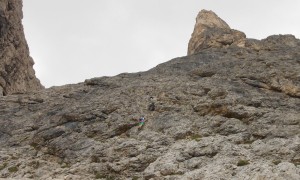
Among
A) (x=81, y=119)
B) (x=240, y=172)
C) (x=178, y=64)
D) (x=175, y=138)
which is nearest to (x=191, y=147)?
(x=175, y=138)

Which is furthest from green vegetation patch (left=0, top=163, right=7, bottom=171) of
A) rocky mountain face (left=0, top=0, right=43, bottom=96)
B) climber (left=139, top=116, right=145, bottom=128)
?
rocky mountain face (left=0, top=0, right=43, bottom=96)

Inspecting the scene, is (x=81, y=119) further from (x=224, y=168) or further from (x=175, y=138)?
(x=224, y=168)

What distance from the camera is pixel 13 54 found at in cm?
8331

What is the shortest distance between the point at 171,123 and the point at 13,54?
4803 cm

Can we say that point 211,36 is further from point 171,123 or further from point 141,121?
point 171,123

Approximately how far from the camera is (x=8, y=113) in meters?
53.2

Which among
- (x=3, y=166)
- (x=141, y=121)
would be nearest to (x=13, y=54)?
(x=141, y=121)

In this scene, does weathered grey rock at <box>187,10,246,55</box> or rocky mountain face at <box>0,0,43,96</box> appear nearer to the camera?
weathered grey rock at <box>187,10,246,55</box>

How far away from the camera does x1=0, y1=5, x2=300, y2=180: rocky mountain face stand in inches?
1468

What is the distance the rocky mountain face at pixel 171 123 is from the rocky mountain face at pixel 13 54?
78.8ft

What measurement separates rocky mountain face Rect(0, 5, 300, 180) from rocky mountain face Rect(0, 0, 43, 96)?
24012 mm

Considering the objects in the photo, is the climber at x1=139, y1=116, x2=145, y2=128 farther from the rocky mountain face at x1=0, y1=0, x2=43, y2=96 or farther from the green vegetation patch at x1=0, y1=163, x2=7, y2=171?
the rocky mountain face at x1=0, y1=0, x2=43, y2=96

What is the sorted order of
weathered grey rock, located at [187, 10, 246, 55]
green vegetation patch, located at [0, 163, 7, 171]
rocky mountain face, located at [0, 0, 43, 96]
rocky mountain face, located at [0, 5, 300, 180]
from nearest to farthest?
rocky mountain face, located at [0, 5, 300, 180], green vegetation patch, located at [0, 163, 7, 171], weathered grey rock, located at [187, 10, 246, 55], rocky mountain face, located at [0, 0, 43, 96]

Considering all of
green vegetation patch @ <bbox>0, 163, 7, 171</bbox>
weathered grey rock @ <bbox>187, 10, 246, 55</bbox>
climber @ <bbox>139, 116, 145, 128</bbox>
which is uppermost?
weathered grey rock @ <bbox>187, 10, 246, 55</bbox>
